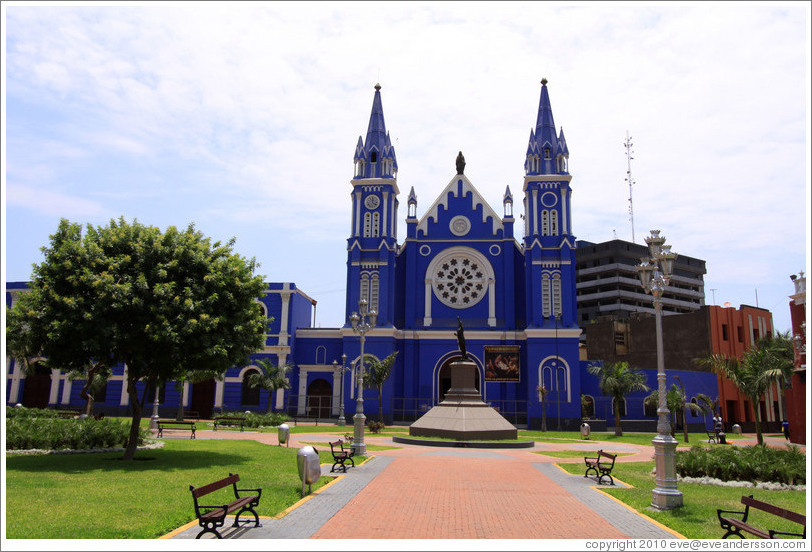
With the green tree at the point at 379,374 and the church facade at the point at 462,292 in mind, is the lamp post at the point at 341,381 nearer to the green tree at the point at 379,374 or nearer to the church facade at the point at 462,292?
the church facade at the point at 462,292

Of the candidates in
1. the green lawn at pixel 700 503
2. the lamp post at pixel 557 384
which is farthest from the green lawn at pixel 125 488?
the lamp post at pixel 557 384

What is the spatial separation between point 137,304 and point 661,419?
1428 cm

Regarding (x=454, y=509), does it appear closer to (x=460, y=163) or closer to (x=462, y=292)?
(x=462, y=292)

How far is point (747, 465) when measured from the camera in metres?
16.3

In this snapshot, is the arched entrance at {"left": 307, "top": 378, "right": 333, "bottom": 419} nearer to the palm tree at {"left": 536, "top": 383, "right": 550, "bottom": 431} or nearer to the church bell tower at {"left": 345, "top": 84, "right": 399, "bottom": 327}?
the church bell tower at {"left": 345, "top": 84, "right": 399, "bottom": 327}

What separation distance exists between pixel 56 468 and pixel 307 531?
1013cm

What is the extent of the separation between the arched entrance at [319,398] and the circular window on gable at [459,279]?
1202 centimetres

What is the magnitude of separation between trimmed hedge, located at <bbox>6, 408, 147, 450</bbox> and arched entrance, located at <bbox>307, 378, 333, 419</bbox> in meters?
27.6

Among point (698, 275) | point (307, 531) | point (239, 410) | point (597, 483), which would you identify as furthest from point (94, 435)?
point (698, 275)

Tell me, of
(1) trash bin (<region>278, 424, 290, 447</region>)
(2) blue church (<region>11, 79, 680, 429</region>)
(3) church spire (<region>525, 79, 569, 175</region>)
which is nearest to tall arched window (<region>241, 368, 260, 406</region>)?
(2) blue church (<region>11, 79, 680, 429</region>)

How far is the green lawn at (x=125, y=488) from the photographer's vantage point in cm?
964

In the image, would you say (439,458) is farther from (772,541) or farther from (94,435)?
(772,541)

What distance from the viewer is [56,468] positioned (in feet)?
52.7

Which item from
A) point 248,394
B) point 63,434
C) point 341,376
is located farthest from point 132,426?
point 341,376
